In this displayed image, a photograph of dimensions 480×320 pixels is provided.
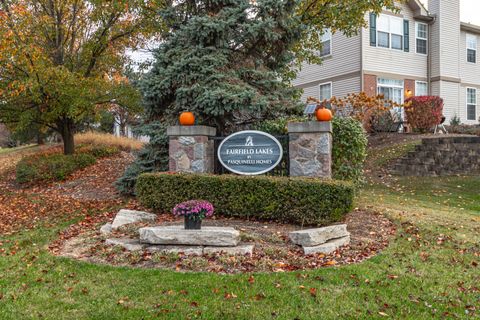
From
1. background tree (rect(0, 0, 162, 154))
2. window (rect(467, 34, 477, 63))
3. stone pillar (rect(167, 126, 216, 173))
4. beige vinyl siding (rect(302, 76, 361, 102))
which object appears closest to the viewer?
stone pillar (rect(167, 126, 216, 173))

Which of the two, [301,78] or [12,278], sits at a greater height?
[301,78]

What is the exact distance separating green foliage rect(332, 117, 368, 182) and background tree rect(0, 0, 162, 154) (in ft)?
18.5

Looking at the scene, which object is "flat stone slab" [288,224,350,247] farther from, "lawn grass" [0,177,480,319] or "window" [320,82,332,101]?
"window" [320,82,332,101]

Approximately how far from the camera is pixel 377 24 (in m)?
16.9

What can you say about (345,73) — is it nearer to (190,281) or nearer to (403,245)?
(403,245)

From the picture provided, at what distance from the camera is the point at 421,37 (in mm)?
18281

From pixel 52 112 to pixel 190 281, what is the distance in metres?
8.92

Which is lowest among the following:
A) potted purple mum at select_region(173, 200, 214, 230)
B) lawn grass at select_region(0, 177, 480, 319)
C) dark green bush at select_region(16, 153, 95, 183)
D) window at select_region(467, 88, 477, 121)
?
lawn grass at select_region(0, 177, 480, 319)

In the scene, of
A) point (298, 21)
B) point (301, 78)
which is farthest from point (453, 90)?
point (298, 21)

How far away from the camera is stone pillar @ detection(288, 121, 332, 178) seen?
20.9ft

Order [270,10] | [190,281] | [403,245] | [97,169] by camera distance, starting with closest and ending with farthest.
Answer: [190,281], [403,245], [270,10], [97,169]

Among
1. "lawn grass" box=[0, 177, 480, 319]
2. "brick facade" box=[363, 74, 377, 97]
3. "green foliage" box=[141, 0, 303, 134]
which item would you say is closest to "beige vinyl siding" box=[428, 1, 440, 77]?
"brick facade" box=[363, 74, 377, 97]

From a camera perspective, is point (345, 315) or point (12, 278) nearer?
point (345, 315)

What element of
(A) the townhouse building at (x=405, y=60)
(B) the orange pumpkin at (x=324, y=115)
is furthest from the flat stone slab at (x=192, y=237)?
(A) the townhouse building at (x=405, y=60)
